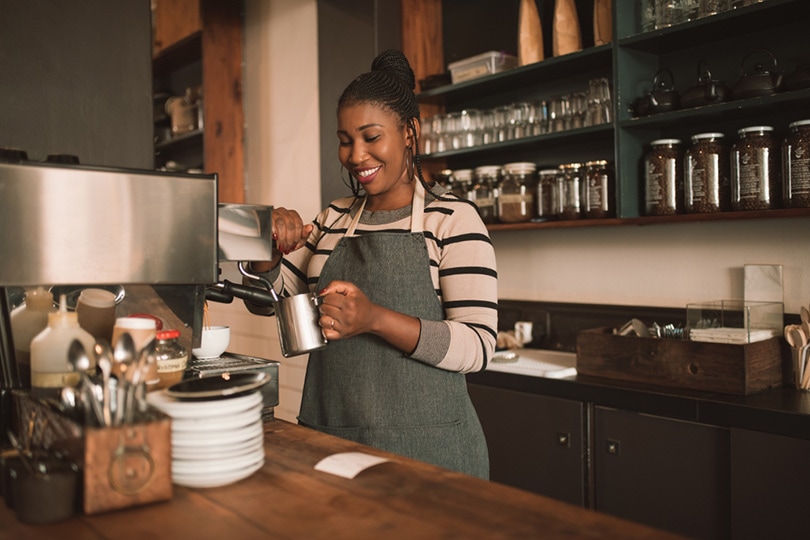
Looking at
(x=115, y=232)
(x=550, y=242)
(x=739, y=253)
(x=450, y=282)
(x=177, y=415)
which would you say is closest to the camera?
(x=177, y=415)

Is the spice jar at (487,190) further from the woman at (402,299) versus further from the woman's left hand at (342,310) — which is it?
the woman's left hand at (342,310)

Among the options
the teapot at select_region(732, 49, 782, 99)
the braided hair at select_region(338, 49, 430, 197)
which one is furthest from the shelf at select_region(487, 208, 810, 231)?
the braided hair at select_region(338, 49, 430, 197)

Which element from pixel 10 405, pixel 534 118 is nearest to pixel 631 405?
pixel 534 118

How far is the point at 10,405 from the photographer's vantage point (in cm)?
125

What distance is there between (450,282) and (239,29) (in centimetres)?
314

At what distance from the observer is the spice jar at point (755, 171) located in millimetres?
2086

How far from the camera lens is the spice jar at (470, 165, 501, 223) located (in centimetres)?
282

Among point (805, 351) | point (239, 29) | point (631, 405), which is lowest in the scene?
point (631, 405)

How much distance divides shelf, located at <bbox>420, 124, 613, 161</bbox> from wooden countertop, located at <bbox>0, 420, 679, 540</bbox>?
5.48 ft

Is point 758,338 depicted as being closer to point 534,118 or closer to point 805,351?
point 805,351

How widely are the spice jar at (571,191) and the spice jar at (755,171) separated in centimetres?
54

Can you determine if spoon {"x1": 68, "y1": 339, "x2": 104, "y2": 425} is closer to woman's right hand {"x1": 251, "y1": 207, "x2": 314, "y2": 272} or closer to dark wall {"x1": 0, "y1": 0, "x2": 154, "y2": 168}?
woman's right hand {"x1": 251, "y1": 207, "x2": 314, "y2": 272}

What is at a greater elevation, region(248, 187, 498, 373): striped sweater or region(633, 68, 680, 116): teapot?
region(633, 68, 680, 116): teapot

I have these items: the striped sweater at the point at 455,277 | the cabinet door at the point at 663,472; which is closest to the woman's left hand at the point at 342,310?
the striped sweater at the point at 455,277
